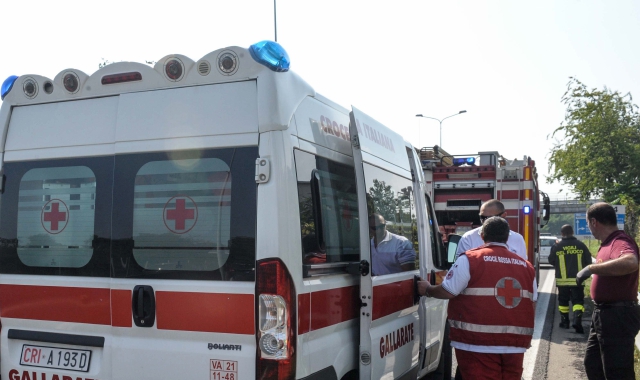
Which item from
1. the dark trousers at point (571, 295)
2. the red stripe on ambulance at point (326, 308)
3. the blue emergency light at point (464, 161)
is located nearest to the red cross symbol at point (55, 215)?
the red stripe on ambulance at point (326, 308)

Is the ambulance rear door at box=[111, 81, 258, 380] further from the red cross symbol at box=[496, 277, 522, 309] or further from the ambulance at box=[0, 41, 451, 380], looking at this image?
the red cross symbol at box=[496, 277, 522, 309]

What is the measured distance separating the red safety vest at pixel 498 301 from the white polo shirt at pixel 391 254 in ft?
1.95

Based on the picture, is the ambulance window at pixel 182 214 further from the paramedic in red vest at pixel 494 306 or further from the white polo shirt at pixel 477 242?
the white polo shirt at pixel 477 242

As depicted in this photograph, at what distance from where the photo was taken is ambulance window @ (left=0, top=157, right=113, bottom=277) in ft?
13.0

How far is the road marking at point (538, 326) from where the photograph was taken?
821 cm

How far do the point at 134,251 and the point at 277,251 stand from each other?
36.1 inches

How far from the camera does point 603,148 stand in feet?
82.2

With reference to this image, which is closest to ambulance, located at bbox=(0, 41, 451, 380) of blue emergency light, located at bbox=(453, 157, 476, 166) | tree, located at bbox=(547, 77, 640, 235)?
blue emergency light, located at bbox=(453, 157, 476, 166)

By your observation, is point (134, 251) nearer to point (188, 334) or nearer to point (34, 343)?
point (188, 334)

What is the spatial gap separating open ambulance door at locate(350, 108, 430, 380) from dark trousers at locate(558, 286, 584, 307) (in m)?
6.01

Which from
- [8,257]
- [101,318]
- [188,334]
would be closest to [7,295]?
[8,257]

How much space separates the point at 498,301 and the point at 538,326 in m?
7.78

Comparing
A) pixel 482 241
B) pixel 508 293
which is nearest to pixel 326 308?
pixel 508 293

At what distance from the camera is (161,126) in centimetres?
383
